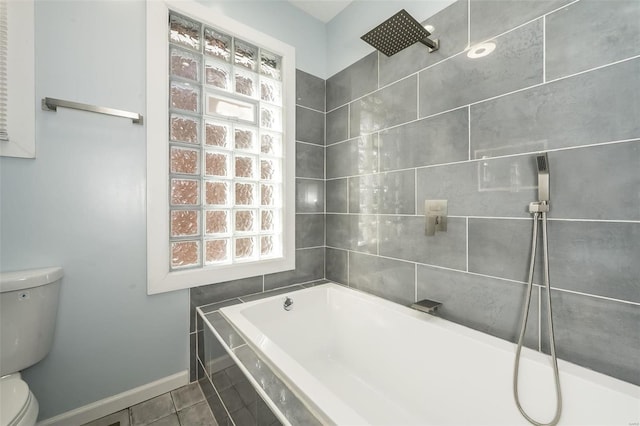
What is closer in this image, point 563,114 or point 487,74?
point 563,114

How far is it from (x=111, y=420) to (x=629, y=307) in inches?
92.5

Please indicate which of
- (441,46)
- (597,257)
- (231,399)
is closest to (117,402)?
(231,399)

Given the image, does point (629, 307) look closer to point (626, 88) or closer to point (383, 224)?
point (626, 88)

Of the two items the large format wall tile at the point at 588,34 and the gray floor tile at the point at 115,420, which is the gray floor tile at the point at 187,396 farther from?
the large format wall tile at the point at 588,34

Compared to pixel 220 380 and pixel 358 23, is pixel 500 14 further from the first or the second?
Result: pixel 220 380

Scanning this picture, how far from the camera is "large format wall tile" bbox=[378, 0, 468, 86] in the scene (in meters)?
1.39

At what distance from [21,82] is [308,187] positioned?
163 cm

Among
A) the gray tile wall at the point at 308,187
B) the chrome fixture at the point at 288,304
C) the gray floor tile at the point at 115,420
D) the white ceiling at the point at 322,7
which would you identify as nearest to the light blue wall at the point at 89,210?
the gray floor tile at the point at 115,420

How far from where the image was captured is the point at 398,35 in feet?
4.66

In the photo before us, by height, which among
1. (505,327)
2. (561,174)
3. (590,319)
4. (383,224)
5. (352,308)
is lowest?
(352,308)

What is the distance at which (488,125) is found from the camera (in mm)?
1288

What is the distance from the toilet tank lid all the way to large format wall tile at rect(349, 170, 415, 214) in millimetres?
1699

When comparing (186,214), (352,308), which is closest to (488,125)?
(352,308)

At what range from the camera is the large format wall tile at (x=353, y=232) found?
1.88 m
